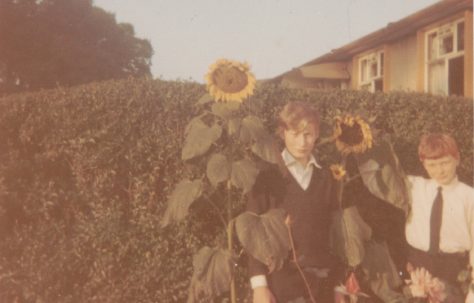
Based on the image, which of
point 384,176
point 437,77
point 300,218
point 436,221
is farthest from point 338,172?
point 437,77

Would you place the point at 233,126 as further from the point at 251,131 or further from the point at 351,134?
the point at 351,134

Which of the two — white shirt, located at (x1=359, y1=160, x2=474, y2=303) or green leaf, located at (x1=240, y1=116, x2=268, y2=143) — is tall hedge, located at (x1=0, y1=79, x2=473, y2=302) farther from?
white shirt, located at (x1=359, y1=160, x2=474, y2=303)

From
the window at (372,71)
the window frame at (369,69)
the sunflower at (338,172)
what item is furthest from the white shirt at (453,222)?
the window at (372,71)

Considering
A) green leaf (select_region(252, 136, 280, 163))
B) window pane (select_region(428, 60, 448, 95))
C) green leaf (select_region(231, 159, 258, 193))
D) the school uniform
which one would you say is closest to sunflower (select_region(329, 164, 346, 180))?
the school uniform

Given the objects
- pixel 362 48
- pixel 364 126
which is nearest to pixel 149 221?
pixel 364 126

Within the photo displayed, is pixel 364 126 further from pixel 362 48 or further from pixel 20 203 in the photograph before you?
pixel 362 48

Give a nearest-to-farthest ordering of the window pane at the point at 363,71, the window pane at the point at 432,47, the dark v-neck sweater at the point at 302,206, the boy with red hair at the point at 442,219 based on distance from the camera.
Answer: the dark v-neck sweater at the point at 302,206 → the boy with red hair at the point at 442,219 → the window pane at the point at 432,47 → the window pane at the point at 363,71

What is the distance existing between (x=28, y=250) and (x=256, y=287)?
4.84 ft

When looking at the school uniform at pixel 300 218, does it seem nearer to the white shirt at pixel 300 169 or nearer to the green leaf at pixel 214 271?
the white shirt at pixel 300 169

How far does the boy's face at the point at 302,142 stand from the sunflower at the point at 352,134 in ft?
1.00

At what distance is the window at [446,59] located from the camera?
8845 mm

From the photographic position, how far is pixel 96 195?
3461mm

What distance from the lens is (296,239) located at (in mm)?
2836

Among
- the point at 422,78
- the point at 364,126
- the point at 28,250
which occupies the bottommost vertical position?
the point at 28,250
